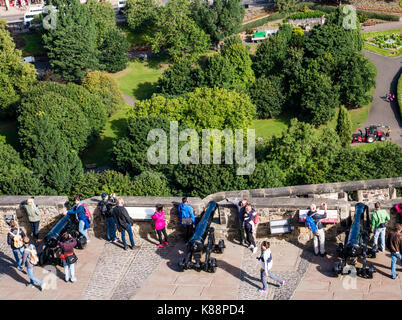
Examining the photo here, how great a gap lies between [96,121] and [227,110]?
747 inches

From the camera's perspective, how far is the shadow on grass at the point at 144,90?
99562 millimetres

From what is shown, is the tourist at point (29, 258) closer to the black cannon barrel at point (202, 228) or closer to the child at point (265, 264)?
the black cannon barrel at point (202, 228)

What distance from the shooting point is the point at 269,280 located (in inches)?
943

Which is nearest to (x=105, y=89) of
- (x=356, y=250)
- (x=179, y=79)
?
(x=179, y=79)

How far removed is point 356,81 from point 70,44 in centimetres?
4487

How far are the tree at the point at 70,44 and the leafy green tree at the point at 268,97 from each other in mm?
27830

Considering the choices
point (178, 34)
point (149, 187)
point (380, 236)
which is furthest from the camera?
point (178, 34)

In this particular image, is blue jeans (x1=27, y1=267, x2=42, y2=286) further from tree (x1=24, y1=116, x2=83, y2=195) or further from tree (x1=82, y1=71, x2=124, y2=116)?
tree (x1=82, y1=71, x2=124, y2=116)

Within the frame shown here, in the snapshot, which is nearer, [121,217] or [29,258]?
[29,258]

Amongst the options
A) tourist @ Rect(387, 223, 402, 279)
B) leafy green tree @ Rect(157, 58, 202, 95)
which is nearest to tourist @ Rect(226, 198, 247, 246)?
tourist @ Rect(387, 223, 402, 279)

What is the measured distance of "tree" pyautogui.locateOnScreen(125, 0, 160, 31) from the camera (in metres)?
114

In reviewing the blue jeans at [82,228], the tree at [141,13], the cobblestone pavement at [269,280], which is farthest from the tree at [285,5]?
the cobblestone pavement at [269,280]

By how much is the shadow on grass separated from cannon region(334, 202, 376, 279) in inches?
3030

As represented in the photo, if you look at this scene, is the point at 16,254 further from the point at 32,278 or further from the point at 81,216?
the point at 81,216
